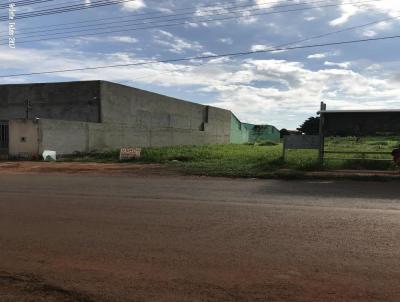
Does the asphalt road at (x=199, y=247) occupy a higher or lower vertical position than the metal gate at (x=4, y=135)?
lower

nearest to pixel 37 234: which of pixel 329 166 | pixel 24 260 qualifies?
pixel 24 260

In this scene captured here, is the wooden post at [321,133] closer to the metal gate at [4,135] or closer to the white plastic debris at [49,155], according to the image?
the white plastic debris at [49,155]

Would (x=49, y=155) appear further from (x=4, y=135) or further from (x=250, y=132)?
(x=250, y=132)

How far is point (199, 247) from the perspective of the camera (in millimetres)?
6570

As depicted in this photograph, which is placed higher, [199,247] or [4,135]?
[4,135]

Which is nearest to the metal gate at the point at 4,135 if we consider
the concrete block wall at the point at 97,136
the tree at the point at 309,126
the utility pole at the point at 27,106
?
the concrete block wall at the point at 97,136

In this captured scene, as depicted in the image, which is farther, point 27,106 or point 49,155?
point 27,106

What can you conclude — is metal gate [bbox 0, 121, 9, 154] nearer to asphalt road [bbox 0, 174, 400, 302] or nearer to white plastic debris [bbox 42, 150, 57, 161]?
white plastic debris [bbox 42, 150, 57, 161]

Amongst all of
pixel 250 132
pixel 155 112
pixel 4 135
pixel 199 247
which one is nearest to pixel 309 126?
pixel 250 132

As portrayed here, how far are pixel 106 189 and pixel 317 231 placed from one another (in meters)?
7.23

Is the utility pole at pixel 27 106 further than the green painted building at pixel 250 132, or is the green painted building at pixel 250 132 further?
the green painted building at pixel 250 132

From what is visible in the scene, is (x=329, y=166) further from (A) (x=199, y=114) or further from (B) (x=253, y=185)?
(A) (x=199, y=114)

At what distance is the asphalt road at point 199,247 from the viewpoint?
4.96 m

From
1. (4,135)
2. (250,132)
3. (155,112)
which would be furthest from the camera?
(250,132)
